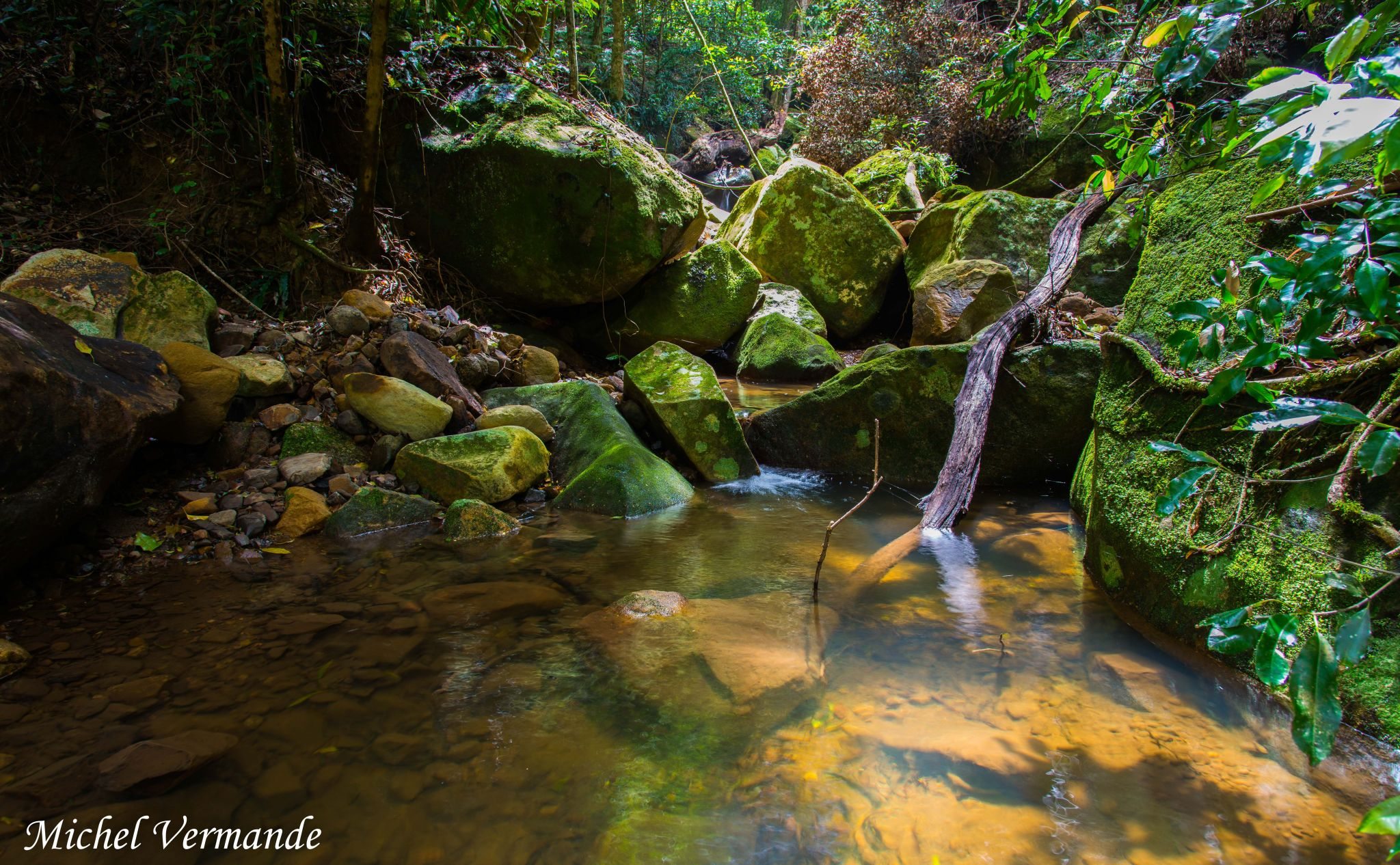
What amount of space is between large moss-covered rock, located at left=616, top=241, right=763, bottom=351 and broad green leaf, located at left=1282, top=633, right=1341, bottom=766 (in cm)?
636

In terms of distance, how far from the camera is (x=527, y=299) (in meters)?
6.22

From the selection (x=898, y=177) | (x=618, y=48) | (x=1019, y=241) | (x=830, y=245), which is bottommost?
(x=830, y=245)

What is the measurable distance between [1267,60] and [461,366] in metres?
10.7

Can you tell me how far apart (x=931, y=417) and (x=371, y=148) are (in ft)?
14.7

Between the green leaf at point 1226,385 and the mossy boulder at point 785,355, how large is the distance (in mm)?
6343

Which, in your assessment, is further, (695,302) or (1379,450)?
(695,302)

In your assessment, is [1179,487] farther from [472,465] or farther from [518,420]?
[518,420]

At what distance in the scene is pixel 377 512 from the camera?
141 inches

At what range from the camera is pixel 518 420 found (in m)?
4.53

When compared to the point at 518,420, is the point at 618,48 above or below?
above
